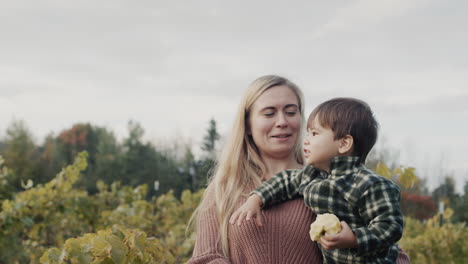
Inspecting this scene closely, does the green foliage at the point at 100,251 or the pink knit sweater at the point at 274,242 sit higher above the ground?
the green foliage at the point at 100,251

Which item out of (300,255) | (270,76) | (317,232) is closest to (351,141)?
(317,232)

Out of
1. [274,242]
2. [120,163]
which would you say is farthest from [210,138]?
[274,242]

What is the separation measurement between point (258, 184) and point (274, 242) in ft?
1.21

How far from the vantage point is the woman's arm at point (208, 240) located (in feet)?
6.95

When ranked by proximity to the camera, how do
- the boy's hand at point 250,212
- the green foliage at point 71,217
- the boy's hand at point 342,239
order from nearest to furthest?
the boy's hand at point 342,239, the boy's hand at point 250,212, the green foliage at point 71,217

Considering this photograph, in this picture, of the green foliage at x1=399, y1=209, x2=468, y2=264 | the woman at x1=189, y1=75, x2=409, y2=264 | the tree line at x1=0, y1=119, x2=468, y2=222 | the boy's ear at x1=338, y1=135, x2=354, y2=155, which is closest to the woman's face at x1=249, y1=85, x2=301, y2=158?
the woman at x1=189, y1=75, x2=409, y2=264

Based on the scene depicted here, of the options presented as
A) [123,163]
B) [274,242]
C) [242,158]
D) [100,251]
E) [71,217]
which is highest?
[242,158]

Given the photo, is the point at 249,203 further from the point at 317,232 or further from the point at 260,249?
the point at 317,232

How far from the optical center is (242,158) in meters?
2.52

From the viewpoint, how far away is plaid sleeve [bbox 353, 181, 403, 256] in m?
1.65

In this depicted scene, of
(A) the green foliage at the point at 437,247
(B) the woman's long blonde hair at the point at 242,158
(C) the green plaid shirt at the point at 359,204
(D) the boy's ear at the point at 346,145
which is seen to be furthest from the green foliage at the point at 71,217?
(A) the green foliage at the point at 437,247

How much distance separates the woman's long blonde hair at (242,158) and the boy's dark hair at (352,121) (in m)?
0.57

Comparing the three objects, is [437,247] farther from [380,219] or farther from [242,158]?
[380,219]

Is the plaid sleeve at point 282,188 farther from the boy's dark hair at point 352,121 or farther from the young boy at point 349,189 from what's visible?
the boy's dark hair at point 352,121
